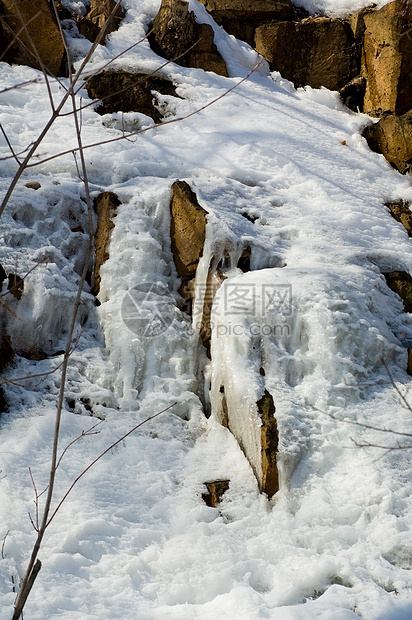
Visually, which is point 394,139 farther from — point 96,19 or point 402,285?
point 96,19

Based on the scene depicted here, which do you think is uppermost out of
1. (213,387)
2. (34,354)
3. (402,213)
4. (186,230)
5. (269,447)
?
(402,213)

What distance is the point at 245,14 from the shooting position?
30.3 ft

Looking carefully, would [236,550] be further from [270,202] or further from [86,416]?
[270,202]

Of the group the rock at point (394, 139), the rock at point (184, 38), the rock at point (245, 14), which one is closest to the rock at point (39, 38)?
the rock at point (184, 38)

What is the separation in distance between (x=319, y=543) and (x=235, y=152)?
4.55m

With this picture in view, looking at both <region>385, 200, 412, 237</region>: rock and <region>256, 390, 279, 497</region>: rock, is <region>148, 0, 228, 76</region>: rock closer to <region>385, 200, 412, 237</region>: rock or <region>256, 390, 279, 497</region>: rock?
<region>385, 200, 412, 237</region>: rock

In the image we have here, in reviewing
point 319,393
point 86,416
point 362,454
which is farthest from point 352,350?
point 86,416

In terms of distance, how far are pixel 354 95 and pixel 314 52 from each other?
1.05m

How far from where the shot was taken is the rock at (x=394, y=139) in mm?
6941

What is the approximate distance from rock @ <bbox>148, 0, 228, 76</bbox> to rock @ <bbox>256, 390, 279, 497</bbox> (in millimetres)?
6219

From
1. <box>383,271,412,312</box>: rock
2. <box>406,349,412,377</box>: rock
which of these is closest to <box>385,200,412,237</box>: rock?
<box>383,271,412,312</box>: rock

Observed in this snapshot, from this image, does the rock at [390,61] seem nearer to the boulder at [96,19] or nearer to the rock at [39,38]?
the boulder at [96,19]

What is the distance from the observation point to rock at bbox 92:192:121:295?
5.01 m

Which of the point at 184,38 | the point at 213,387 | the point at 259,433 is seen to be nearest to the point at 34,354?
the point at 213,387
